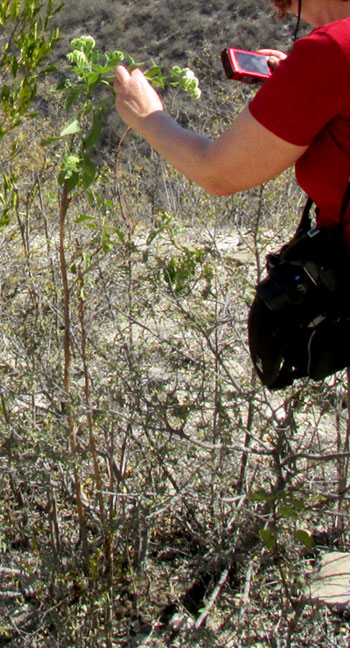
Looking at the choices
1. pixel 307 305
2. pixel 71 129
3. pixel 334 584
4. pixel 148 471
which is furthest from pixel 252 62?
pixel 334 584

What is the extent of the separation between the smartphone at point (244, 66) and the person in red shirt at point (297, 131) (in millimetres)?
161

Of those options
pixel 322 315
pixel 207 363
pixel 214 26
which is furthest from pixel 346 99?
pixel 214 26

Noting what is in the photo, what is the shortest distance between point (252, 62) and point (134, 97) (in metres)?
0.30

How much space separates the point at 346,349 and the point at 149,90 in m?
0.72

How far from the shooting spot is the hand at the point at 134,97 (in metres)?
1.50

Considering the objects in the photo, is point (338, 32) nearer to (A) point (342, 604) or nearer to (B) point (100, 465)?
(A) point (342, 604)

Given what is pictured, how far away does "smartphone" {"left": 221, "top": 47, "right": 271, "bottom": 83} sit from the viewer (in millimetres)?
1520

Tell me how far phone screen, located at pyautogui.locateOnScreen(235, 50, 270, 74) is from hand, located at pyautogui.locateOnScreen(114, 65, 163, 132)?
22 centimetres

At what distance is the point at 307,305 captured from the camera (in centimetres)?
140

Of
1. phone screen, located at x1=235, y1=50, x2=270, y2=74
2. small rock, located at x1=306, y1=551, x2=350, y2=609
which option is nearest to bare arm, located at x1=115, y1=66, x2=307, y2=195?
phone screen, located at x1=235, y1=50, x2=270, y2=74

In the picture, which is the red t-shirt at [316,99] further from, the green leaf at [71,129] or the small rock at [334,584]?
the small rock at [334,584]

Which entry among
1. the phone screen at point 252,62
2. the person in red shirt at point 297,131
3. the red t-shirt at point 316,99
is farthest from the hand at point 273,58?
the red t-shirt at point 316,99

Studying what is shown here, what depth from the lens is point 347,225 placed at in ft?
4.32

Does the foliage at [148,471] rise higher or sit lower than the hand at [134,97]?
lower
